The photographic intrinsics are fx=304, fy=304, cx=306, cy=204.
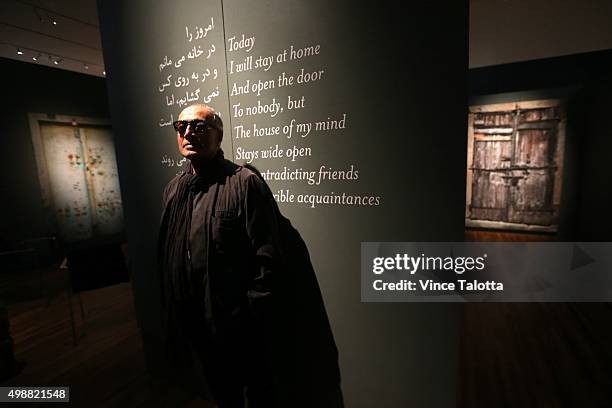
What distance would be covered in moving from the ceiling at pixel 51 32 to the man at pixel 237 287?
314cm

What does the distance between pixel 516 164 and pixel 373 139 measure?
5.90 metres

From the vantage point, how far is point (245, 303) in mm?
1483

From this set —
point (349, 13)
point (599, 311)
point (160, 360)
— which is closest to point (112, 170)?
point (160, 360)

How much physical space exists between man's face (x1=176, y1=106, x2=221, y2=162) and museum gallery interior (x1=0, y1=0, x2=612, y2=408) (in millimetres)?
69

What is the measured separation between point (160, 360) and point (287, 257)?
5.28 ft

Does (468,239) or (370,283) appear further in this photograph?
(468,239)

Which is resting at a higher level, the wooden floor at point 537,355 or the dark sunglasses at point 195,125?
the dark sunglasses at point 195,125

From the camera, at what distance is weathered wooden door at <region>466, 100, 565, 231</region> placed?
5645mm

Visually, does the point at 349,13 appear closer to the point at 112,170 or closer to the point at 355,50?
the point at 355,50

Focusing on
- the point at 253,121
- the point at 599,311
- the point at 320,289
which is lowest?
the point at 599,311

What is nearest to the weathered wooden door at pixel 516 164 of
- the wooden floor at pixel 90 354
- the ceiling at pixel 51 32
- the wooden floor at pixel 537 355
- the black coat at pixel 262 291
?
the wooden floor at pixel 537 355

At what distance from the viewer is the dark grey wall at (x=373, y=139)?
4.20 feet

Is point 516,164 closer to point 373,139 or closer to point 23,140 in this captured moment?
point 373,139

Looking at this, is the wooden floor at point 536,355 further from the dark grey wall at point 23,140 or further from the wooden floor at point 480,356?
the dark grey wall at point 23,140
